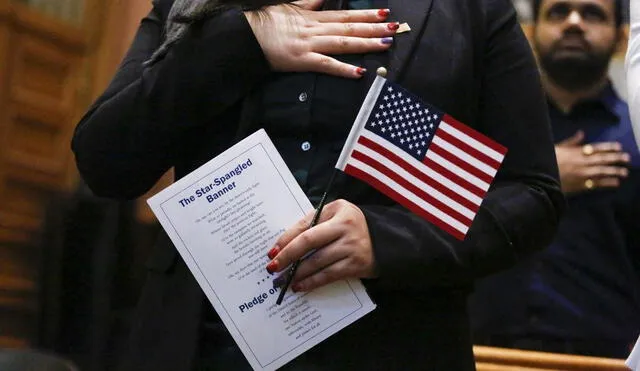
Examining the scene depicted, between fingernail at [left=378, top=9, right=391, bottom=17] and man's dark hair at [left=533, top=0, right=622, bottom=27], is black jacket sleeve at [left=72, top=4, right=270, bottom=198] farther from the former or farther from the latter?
man's dark hair at [left=533, top=0, right=622, bottom=27]

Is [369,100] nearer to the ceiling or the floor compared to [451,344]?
nearer to the ceiling

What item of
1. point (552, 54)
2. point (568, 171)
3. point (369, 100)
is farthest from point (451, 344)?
point (552, 54)

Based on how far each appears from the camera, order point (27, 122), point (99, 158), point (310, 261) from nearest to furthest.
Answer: point (310, 261) → point (99, 158) → point (27, 122)

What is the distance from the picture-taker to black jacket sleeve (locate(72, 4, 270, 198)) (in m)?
0.82

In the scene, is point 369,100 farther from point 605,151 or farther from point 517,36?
point 605,151

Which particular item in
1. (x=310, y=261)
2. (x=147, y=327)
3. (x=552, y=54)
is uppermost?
(x=552, y=54)

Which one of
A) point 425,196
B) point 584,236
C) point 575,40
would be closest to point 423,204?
point 425,196

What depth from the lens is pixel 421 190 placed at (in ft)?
2.63

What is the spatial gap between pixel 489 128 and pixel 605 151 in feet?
1.62

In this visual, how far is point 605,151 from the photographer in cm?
128

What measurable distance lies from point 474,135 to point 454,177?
0.15 ft

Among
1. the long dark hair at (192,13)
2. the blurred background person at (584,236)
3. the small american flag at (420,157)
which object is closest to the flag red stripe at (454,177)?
the small american flag at (420,157)

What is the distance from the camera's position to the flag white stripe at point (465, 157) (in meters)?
0.81

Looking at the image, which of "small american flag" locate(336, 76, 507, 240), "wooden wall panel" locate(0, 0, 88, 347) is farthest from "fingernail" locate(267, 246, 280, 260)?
"wooden wall panel" locate(0, 0, 88, 347)
